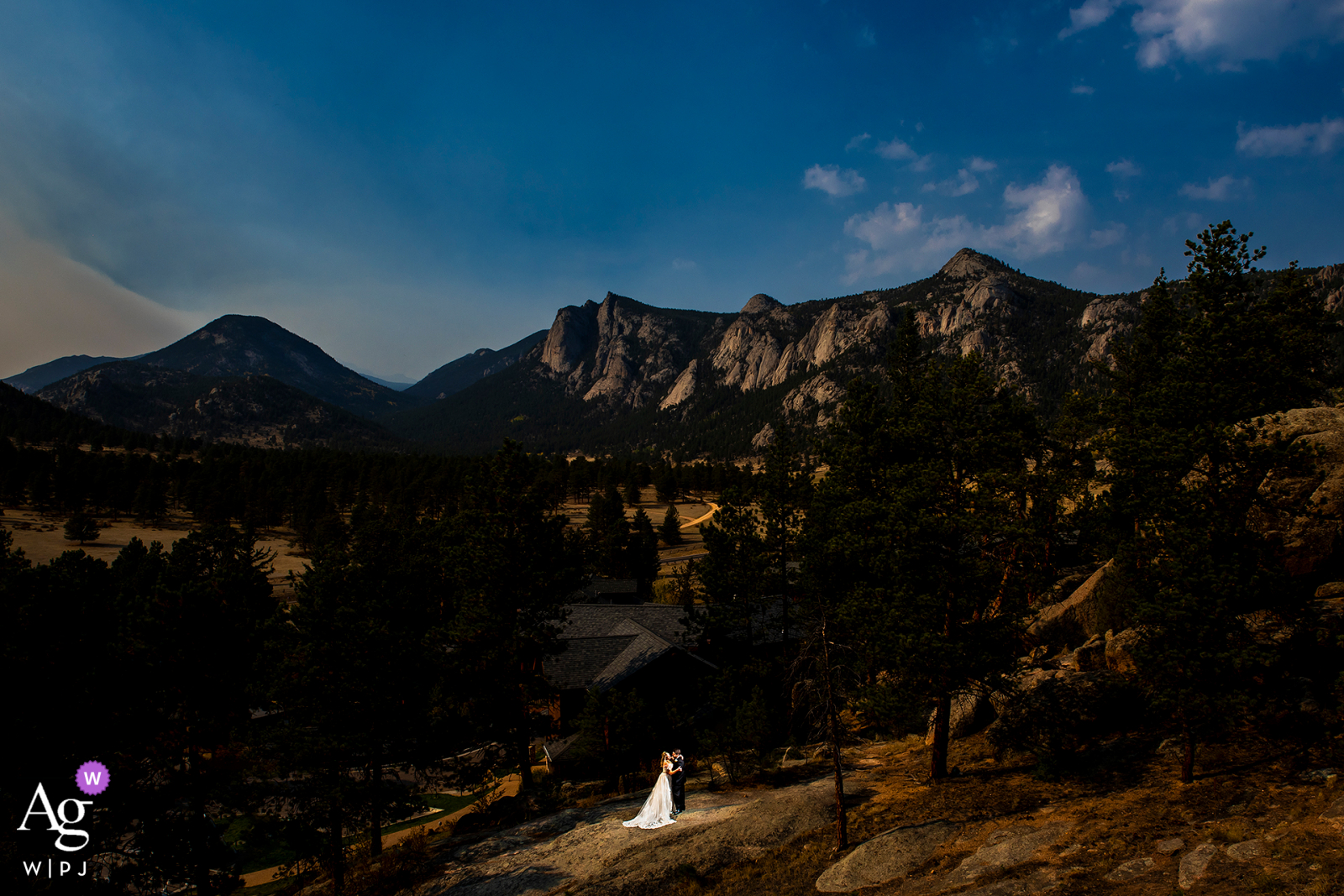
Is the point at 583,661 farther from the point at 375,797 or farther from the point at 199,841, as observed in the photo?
the point at 199,841

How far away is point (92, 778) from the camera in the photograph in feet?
56.0

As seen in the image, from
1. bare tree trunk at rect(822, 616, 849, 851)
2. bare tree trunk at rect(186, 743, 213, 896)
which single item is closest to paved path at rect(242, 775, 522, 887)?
bare tree trunk at rect(186, 743, 213, 896)

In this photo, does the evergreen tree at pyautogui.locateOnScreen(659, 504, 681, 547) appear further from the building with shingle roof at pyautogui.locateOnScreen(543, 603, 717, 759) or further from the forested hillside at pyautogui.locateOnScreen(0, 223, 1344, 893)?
the forested hillside at pyautogui.locateOnScreen(0, 223, 1344, 893)

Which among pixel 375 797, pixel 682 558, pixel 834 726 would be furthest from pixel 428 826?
pixel 682 558

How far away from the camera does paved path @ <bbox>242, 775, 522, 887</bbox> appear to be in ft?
76.4

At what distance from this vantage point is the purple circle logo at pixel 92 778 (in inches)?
664

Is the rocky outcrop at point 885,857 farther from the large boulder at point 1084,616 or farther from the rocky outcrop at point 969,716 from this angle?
the large boulder at point 1084,616

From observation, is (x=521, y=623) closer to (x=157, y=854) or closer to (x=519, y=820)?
(x=519, y=820)

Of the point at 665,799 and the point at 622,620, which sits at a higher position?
the point at 622,620

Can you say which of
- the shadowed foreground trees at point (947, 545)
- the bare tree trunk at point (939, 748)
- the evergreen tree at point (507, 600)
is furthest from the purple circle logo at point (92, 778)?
the bare tree trunk at point (939, 748)

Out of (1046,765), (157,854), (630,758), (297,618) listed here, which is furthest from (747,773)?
(157,854)

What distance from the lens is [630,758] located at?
24.0m

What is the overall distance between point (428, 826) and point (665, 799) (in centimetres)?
1512

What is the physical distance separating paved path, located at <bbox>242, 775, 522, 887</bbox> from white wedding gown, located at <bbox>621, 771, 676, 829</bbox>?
918cm
